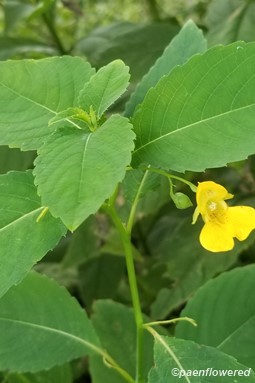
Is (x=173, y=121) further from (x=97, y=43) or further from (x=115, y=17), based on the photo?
(x=115, y=17)

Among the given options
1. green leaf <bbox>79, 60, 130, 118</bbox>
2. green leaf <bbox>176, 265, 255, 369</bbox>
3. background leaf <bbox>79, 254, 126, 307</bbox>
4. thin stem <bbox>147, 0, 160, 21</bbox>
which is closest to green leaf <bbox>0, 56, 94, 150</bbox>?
green leaf <bbox>79, 60, 130, 118</bbox>

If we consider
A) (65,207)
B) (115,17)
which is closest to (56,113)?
(65,207)

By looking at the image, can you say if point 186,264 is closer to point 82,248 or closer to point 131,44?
point 82,248

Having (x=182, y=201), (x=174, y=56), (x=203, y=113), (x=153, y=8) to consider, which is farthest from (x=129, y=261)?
(x=153, y=8)

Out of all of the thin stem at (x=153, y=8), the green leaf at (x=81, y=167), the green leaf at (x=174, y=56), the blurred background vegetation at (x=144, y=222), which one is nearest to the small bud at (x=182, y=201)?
the green leaf at (x=81, y=167)

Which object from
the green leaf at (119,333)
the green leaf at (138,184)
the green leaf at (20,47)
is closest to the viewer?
the green leaf at (138,184)

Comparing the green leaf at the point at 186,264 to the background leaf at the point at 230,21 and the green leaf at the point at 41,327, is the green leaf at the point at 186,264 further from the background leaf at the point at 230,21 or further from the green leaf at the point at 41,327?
the background leaf at the point at 230,21
